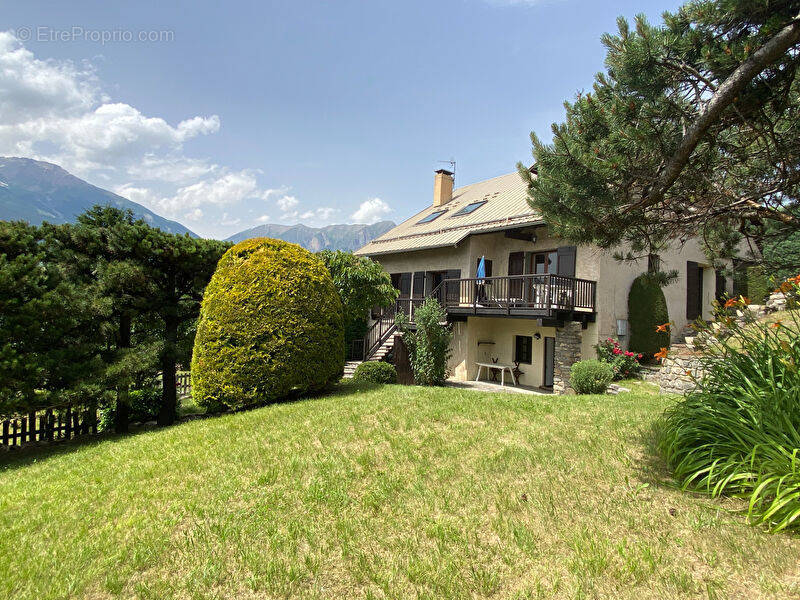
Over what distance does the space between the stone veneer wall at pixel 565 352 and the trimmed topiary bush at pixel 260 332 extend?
26.1 ft

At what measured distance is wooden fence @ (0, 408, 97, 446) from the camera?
7.77 meters

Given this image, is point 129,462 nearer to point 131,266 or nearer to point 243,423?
point 243,423

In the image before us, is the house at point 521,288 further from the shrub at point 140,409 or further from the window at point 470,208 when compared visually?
the shrub at point 140,409

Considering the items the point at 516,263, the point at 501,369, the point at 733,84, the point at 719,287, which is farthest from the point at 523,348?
the point at 733,84

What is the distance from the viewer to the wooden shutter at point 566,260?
12874 mm

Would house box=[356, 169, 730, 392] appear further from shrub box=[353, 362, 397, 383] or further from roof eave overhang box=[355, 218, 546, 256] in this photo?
shrub box=[353, 362, 397, 383]

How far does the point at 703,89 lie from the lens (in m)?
3.62

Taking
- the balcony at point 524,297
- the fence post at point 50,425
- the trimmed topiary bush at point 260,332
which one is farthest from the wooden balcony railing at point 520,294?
the fence post at point 50,425

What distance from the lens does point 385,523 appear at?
3.22 meters

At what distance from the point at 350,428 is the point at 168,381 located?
5.63 m

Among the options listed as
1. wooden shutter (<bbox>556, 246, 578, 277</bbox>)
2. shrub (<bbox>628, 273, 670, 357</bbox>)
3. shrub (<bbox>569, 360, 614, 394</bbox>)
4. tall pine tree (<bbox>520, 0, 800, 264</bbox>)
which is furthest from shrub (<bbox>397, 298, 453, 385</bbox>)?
tall pine tree (<bbox>520, 0, 800, 264</bbox>)

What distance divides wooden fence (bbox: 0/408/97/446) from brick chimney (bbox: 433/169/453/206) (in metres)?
18.7

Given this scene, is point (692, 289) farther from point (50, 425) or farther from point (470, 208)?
point (50, 425)

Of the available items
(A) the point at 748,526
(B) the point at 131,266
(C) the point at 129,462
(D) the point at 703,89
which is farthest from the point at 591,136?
(B) the point at 131,266
